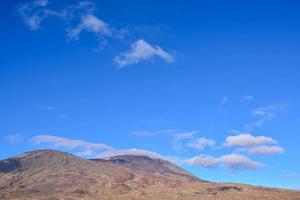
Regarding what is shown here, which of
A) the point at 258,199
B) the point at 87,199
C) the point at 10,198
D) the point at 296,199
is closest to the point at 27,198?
the point at 10,198

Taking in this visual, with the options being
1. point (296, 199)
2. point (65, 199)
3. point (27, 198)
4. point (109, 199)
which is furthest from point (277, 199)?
point (27, 198)

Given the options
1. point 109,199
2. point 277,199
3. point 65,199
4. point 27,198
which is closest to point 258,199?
point 277,199

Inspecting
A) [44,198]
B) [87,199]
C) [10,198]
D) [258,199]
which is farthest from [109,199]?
[258,199]

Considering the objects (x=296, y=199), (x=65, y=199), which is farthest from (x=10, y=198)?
(x=296, y=199)

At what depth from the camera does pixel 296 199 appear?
196m

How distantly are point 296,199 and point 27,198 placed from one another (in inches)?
4552

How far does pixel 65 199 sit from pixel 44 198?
361 inches

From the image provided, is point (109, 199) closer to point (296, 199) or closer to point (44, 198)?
point (44, 198)

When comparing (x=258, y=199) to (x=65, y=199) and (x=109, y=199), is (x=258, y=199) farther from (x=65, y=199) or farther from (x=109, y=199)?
(x=65, y=199)

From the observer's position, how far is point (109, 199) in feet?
655

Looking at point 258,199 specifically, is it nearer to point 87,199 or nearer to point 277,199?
point 277,199

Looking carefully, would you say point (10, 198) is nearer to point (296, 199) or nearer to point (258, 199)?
point (258, 199)

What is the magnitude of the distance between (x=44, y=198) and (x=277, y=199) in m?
101

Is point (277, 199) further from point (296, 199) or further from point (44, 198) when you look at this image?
point (44, 198)
